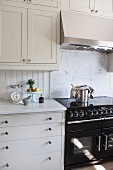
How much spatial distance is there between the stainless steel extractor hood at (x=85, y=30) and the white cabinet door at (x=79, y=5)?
0.08m

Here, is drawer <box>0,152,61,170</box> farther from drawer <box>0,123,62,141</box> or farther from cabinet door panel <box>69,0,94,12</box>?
cabinet door panel <box>69,0,94,12</box>

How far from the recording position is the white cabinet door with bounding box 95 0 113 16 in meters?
2.18

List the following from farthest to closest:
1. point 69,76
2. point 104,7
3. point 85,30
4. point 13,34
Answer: point 69,76, point 104,7, point 85,30, point 13,34

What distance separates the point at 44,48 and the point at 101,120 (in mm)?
1149

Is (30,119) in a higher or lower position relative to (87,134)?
higher

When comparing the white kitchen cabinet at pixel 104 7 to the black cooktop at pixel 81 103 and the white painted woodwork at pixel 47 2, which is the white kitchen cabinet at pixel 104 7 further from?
the black cooktop at pixel 81 103

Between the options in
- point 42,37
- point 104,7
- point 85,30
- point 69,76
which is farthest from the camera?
point 69,76

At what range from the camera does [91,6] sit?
215cm

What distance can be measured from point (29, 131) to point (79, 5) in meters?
1.70

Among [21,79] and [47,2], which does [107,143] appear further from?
[47,2]

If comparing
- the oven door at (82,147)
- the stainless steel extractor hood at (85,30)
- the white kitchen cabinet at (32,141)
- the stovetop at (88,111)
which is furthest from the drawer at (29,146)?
the stainless steel extractor hood at (85,30)

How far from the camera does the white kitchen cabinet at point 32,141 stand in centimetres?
165

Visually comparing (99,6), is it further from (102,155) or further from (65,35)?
(102,155)

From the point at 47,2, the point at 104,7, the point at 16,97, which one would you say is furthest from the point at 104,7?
the point at 16,97
